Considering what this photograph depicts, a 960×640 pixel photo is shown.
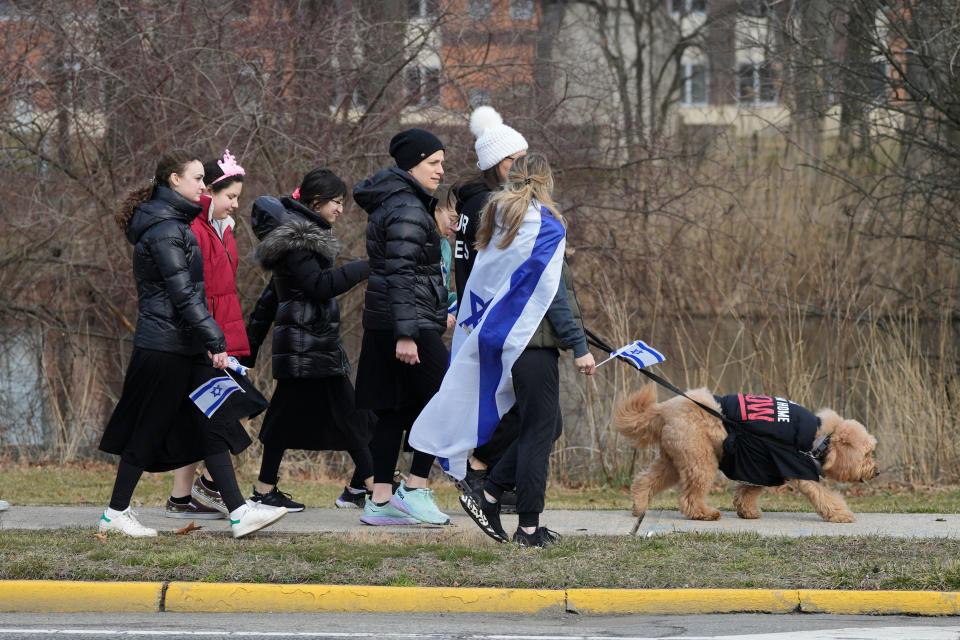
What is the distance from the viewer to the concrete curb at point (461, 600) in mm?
5719

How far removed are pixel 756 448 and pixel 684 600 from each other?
7.38ft

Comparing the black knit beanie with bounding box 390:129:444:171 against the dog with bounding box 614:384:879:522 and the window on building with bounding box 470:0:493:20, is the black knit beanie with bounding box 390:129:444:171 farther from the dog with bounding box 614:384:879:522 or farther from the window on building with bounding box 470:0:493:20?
the window on building with bounding box 470:0:493:20

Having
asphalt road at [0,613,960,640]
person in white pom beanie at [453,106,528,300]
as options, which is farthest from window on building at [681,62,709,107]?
asphalt road at [0,613,960,640]

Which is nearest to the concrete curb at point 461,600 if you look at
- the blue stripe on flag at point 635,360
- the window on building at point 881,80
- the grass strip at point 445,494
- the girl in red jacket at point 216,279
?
the blue stripe on flag at point 635,360

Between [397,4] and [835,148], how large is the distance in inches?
254

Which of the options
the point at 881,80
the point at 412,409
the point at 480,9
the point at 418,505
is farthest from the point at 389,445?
the point at 881,80

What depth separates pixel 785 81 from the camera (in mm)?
14164

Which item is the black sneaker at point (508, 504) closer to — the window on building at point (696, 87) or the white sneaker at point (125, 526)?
the white sneaker at point (125, 526)

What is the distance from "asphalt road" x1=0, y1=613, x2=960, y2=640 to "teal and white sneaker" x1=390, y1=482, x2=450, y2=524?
1618 mm

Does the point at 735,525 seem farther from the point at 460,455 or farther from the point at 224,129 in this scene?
the point at 224,129

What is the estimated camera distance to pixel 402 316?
6980mm

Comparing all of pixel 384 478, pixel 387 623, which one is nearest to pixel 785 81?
pixel 384 478

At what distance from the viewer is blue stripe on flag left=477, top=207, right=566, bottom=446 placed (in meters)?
6.50

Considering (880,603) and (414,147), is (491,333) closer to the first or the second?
(414,147)
